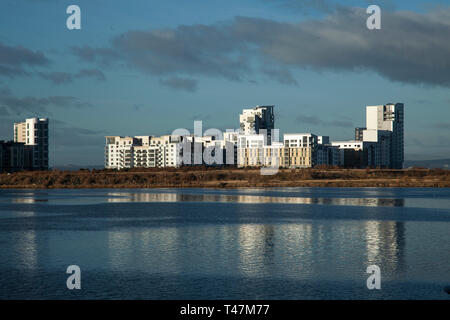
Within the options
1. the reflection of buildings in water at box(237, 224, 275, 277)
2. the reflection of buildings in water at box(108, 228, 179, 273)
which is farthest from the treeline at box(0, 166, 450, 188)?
the reflection of buildings in water at box(108, 228, 179, 273)

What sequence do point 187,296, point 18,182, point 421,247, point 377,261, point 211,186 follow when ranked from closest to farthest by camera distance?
point 187,296 < point 377,261 < point 421,247 < point 211,186 < point 18,182

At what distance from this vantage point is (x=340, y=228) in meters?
37.7

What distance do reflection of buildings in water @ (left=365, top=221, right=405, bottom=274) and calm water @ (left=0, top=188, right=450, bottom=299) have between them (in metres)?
0.05

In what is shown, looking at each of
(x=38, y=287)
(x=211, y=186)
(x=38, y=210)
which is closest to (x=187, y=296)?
(x=38, y=287)

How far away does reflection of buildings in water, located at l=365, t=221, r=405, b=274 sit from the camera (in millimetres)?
24664

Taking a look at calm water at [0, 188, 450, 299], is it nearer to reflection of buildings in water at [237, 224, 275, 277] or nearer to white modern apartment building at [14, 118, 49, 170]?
reflection of buildings in water at [237, 224, 275, 277]

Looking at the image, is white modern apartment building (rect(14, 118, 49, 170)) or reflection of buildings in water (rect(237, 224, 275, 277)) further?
white modern apartment building (rect(14, 118, 49, 170))

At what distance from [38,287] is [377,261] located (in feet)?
49.1

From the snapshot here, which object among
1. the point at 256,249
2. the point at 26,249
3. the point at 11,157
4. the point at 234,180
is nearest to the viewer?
the point at 256,249

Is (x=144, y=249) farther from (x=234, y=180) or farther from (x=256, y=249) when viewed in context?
(x=234, y=180)

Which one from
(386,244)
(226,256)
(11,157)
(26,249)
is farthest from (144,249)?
(11,157)

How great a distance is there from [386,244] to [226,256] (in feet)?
31.3

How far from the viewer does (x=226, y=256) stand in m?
26.8
